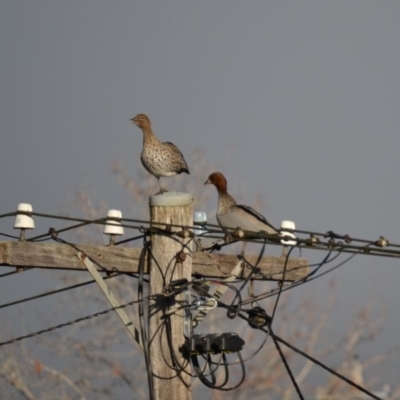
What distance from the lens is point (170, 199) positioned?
35.6 ft

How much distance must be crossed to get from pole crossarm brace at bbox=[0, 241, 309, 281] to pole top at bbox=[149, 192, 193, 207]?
64 cm

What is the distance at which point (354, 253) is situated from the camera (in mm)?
12109

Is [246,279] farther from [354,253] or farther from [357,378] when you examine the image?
[357,378]

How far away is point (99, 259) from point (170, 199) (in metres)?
1.02

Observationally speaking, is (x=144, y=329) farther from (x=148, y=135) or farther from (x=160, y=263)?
(x=148, y=135)

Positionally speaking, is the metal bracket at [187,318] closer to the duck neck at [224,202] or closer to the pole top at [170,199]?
the pole top at [170,199]

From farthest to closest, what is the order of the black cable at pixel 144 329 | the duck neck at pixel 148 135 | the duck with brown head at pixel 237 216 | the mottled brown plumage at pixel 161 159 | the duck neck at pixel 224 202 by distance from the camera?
the duck neck at pixel 148 135 < the mottled brown plumage at pixel 161 159 < the duck neck at pixel 224 202 < the duck with brown head at pixel 237 216 < the black cable at pixel 144 329

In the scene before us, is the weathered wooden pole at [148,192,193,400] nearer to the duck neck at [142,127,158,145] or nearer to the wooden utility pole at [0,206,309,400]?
the wooden utility pole at [0,206,309,400]

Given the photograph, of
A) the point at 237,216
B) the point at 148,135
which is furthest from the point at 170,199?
the point at 148,135

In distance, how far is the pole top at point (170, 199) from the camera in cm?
1084

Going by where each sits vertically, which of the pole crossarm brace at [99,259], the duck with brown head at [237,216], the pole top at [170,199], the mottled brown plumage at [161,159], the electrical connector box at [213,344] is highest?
the mottled brown plumage at [161,159]

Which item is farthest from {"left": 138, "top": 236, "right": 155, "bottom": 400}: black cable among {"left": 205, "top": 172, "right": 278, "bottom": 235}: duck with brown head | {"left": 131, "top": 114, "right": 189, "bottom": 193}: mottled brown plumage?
{"left": 131, "top": 114, "right": 189, "bottom": 193}: mottled brown plumage

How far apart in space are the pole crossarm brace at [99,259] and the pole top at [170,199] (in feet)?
2.09

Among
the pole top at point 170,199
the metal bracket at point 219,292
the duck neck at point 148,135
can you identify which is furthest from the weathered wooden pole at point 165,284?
the duck neck at point 148,135
